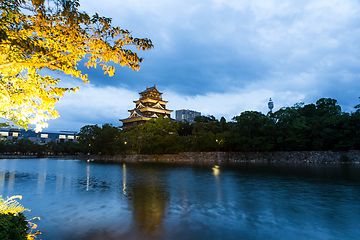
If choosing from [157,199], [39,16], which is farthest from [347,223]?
[39,16]

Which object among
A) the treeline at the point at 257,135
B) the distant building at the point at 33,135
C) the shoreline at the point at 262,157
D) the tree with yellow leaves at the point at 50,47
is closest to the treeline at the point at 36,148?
the distant building at the point at 33,135

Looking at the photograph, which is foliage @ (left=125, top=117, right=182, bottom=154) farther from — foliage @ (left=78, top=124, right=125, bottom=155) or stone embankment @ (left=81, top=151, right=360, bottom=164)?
foliage @ (left=78, top=124, right=125, bottom=155)

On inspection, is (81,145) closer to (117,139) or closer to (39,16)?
(117,139)

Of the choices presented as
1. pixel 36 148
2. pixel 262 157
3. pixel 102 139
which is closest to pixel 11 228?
pixel 262 157

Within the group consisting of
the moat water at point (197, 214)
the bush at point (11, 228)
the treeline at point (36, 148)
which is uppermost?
the treeline at point (36, 148)

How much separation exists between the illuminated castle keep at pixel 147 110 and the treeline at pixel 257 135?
751cm

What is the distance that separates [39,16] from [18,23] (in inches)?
25.1

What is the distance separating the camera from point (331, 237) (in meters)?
5.01

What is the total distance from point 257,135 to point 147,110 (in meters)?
30.0

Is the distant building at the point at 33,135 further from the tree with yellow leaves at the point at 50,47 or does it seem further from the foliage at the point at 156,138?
the tree with yellow leaves at the point at 50,47

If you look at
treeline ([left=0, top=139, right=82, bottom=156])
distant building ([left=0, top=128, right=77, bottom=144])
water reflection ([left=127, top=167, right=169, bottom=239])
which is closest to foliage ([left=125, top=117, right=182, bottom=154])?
treeline ([left=0, top=139, right=82, bottom=156])

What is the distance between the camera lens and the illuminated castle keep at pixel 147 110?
182 ft

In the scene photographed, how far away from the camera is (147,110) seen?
57812mm

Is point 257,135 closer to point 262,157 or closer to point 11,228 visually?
point 262,157
